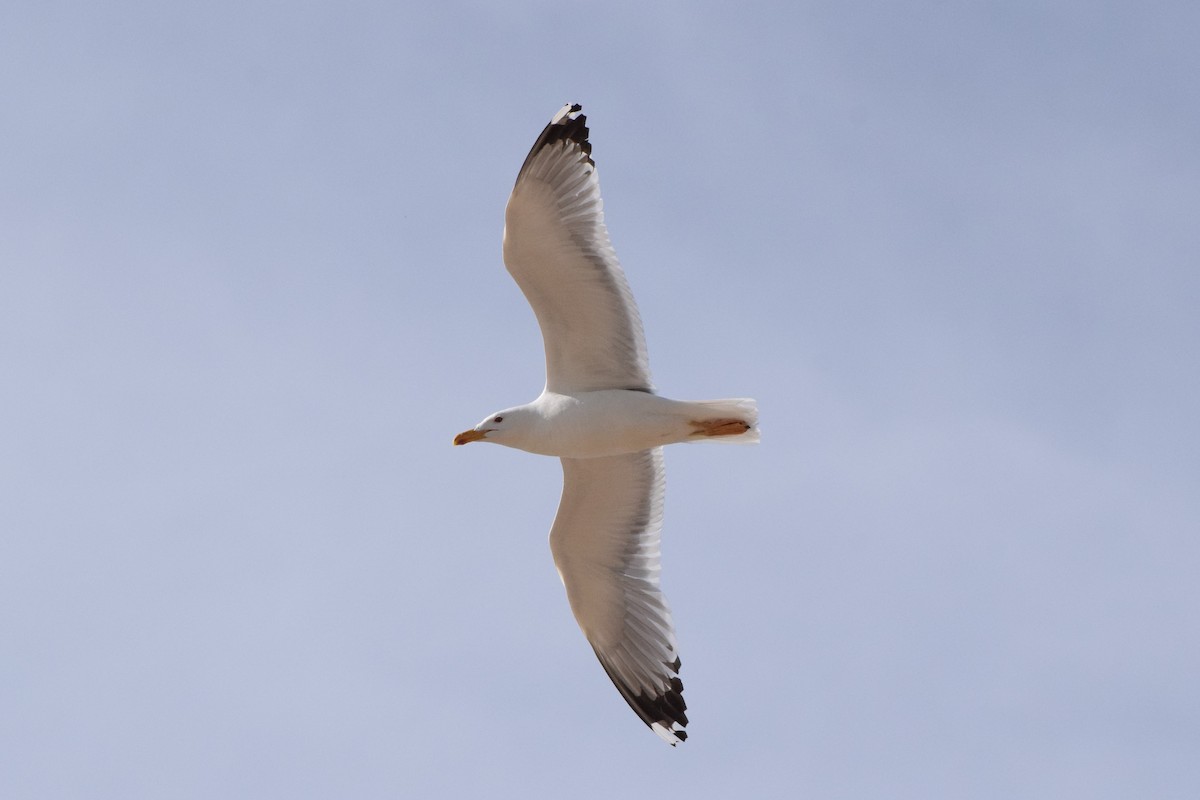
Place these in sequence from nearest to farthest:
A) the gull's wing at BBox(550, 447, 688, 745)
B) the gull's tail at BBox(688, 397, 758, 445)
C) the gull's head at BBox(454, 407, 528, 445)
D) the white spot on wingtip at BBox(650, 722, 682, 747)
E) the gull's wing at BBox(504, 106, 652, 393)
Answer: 1. the gull's wing at BBox(504, 106, 652, 393)
2. the gull's tail at BBox(688, 397, 758, 445)
3. the gull's head at BBox(454, 407, 528, 445)
4. the white spot on wingtip at BBox(650, 722, 682, 747)
5. the gull's wing at BBox(550, 447, 688, 745)

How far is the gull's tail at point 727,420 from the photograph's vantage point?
11461 millimetres

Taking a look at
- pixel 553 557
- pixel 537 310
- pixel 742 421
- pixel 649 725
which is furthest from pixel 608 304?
pixel 649 725

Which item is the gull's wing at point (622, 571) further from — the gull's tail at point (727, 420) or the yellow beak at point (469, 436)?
the gull's tail at point (727, 420)

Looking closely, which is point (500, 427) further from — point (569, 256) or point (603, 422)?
point (569, 256)

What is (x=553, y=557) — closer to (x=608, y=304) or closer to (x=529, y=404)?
(x=529, y=404)

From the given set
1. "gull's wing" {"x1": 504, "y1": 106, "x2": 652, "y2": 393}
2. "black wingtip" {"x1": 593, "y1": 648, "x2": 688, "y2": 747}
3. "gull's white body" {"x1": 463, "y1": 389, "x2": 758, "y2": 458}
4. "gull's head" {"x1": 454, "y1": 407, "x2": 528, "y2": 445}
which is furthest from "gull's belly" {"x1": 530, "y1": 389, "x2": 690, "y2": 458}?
"black wingtip" {"x1": 593, "y1": 648, "x2": 688, "y2": 747}

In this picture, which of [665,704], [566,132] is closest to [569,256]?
[566,132]

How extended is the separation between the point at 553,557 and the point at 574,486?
609 millimetres

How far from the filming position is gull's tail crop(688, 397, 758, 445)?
11461 millimetres

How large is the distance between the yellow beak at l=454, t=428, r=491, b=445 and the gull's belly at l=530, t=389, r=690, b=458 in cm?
42

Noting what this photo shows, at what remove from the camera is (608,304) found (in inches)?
452

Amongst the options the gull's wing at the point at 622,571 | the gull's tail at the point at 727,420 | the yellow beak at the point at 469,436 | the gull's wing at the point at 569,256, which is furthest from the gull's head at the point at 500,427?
the gull's tail at the point at 727,420

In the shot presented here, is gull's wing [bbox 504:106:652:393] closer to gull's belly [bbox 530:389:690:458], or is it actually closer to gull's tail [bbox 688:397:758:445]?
gull's belly [bbox 530:389:690:458]

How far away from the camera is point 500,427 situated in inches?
464
